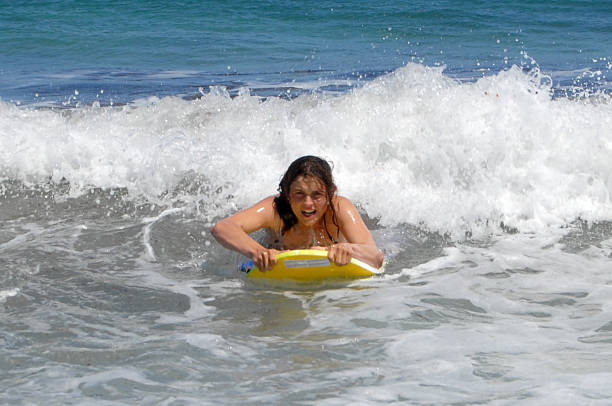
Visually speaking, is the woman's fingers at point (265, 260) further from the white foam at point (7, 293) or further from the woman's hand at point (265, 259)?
the white foam at point (7, 293)

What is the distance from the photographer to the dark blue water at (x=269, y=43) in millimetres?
13453

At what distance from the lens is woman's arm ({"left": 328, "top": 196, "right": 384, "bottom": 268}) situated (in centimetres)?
449

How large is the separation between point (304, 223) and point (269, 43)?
42.7 feet

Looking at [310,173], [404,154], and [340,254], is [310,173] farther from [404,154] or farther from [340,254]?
[404,154]

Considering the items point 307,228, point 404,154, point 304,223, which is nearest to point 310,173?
point 304,223

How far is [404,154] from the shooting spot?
7.06 meters

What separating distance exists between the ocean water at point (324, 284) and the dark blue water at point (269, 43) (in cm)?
30

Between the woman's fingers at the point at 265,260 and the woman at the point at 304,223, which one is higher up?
the woman at the point at 304,223

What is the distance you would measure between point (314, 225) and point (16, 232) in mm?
2544

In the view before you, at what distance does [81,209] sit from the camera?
6.65 meters

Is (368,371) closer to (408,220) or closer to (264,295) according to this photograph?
(264,295)

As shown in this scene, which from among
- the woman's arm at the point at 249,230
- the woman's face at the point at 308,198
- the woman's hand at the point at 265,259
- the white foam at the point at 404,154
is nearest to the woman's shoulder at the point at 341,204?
the woman's face at the point at 308,198

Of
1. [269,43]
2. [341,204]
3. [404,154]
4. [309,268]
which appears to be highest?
[269,43]

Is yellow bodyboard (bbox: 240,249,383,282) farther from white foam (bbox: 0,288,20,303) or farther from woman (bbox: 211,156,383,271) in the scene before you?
white foam (bbox: 0,288,20,303)
